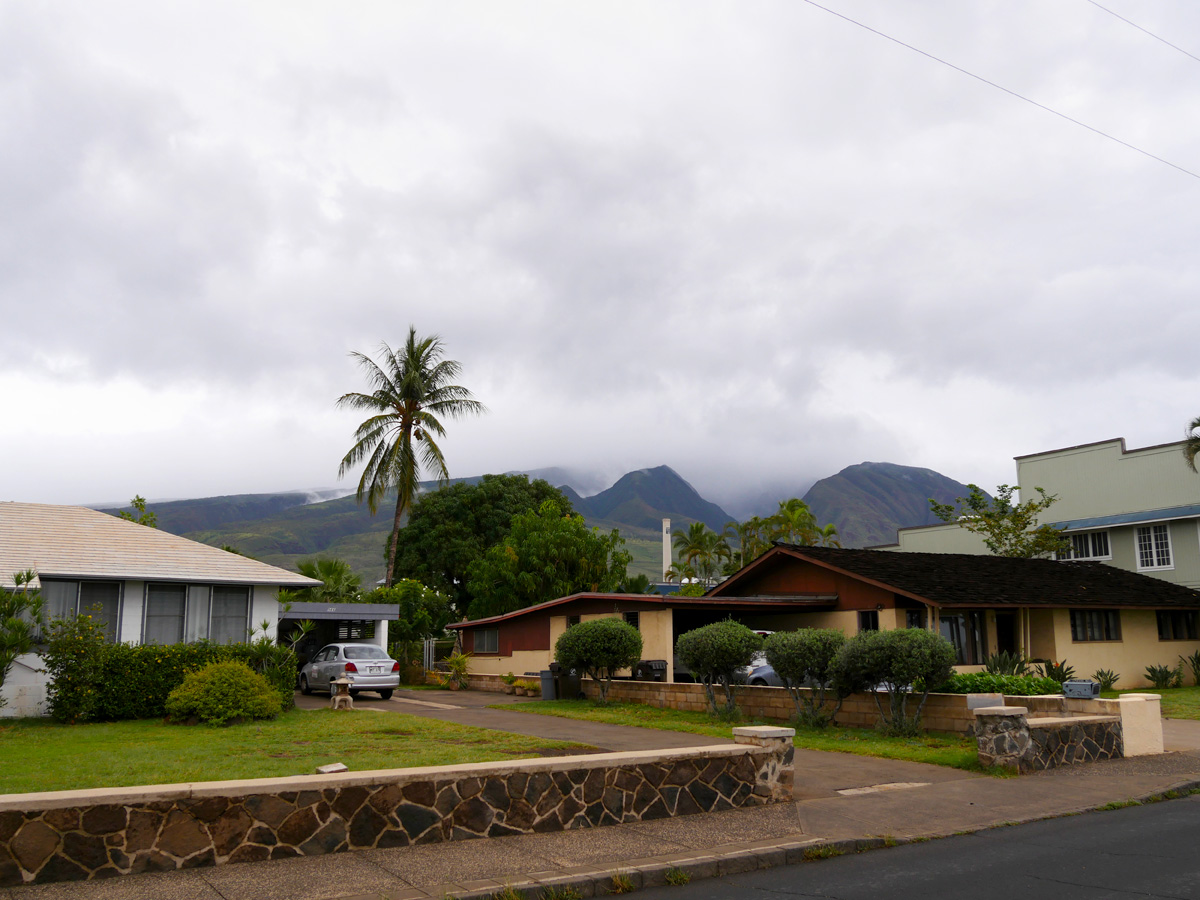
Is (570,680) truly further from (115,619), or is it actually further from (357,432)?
(357,432)

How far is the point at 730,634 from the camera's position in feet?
61.4

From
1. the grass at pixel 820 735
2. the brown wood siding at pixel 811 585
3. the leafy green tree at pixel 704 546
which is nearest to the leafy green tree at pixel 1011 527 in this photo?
the brown wood siding at pixel 811 585

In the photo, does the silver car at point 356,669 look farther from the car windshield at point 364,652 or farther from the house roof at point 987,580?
the house roof at point 987,580

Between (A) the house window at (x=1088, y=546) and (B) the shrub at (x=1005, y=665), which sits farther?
(A) the house window at (x=1088, y=546)

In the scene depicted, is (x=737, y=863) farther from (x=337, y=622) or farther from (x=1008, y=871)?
(x=337, y=622)

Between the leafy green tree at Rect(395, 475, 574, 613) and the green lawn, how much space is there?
3599 cm

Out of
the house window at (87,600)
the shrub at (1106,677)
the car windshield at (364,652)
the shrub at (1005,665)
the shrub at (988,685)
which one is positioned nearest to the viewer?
the shrub at (988,685)

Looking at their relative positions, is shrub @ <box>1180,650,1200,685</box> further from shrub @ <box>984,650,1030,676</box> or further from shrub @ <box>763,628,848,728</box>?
shrub @ <box>763,628,848,728</box>

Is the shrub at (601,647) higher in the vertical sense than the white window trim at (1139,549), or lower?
lower

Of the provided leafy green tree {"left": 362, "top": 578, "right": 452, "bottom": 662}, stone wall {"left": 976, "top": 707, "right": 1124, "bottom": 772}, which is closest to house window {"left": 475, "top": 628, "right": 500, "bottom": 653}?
leafy green tree {"left": 362, "top": 578, "right": 452, "bottom": 662}

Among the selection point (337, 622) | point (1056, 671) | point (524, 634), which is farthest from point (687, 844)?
point (337, 622)

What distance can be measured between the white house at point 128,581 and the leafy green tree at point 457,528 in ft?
119

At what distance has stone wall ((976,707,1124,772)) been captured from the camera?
493 inches

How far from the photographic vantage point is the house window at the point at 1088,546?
39.5m
